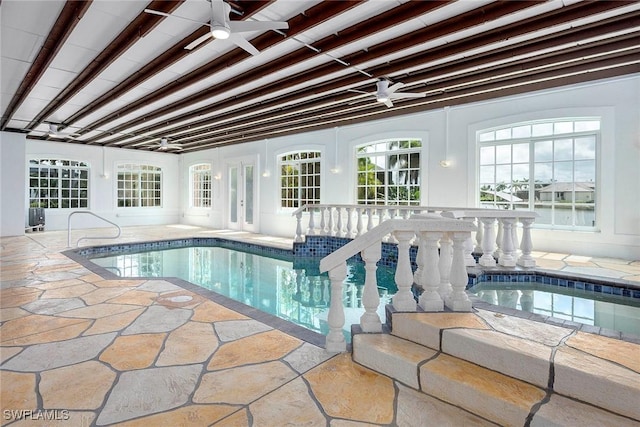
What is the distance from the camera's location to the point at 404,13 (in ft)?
10.5

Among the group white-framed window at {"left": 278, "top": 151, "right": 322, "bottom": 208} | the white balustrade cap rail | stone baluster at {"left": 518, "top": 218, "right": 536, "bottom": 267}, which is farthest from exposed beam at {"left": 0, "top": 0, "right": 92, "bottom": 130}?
white-framed window at {"left": 278, "top": 151, "right": 322, "bottom": 208}

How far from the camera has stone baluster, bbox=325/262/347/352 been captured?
2250 millimetres

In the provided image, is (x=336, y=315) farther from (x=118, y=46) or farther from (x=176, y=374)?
(x=118, y=46)

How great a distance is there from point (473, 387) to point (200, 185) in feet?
39.3

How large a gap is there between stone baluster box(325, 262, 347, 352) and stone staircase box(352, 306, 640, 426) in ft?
0.41

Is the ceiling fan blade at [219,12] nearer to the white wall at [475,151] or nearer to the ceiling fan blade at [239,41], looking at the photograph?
the ceiling fan blade at [239,41]

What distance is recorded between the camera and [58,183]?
10211 millimetres

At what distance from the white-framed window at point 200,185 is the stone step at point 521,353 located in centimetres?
1071

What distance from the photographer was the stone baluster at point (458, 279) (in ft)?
7.23

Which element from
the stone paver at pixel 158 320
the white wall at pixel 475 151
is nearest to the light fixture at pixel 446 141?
the white wall at pixel 475 151

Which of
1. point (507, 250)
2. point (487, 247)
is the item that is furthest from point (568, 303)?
point (487, 247)

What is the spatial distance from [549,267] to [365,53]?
3.60 m

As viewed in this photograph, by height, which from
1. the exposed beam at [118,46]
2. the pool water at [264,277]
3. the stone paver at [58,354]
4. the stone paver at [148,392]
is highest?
the exposed beam at [118,46]

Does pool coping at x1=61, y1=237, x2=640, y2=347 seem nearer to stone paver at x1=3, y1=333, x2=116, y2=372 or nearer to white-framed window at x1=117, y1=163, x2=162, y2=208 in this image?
stone paver at x1=3, y1=333, x2=116, y2=372
